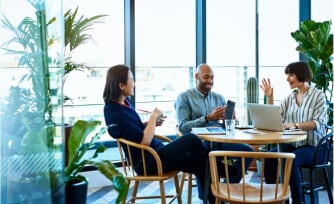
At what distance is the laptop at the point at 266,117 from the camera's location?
10.2 feet

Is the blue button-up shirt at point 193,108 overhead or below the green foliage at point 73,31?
below

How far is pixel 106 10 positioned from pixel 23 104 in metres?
2.43

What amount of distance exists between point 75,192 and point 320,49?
2.88m

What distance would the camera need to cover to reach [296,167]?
327 centimetres

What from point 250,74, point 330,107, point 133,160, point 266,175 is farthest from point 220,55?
point 133,160

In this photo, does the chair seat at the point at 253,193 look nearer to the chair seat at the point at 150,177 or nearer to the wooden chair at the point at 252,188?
the wooden chair at the point at 252,188

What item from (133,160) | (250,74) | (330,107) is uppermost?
(250,74)

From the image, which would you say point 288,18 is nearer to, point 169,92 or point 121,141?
point 169,92

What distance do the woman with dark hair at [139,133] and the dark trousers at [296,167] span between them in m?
0.67

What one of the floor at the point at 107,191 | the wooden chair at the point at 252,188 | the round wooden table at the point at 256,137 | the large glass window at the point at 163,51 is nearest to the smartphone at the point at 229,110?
the round wooden table at the point at 256,137

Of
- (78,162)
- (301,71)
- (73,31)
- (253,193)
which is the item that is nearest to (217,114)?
(301,71)

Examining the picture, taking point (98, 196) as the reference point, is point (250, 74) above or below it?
above

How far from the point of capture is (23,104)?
2.24m

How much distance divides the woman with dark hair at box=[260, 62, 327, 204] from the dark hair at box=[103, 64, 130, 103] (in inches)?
53.3
